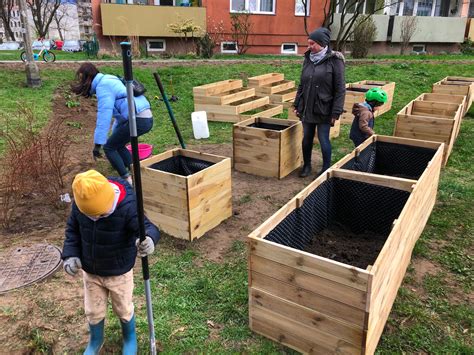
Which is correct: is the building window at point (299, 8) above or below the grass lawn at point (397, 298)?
above

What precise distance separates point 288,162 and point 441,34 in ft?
73.7

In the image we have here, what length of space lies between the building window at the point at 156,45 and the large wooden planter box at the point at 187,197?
15.5m

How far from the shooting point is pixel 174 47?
19.1 m

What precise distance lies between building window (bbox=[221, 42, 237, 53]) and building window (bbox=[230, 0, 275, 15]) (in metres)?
1.50

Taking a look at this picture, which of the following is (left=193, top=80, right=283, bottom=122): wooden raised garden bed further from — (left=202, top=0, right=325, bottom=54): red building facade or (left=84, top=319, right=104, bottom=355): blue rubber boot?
(left=202, top=0, right=325, bottom=54): red building facade

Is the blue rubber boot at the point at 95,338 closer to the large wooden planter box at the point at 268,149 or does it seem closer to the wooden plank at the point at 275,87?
the large wooden planter box at the point at 268,149

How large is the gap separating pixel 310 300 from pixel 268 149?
3488 millimetres

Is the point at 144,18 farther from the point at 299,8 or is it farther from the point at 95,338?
the point at 95,338

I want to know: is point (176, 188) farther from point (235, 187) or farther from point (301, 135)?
point (301, 135)

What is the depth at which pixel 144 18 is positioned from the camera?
1778 cm

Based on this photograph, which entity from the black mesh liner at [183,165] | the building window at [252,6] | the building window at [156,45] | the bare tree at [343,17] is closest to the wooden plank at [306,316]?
the black mesh liner at [183,165]

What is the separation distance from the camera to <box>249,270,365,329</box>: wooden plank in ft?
8.40

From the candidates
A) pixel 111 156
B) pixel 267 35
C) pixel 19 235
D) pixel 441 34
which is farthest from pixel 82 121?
pixel 441 34

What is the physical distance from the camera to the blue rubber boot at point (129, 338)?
9.32 ft
